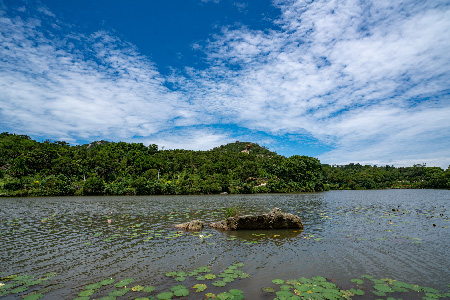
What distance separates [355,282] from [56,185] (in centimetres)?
8065

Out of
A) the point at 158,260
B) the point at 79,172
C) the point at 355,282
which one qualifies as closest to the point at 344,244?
the point at 355,282

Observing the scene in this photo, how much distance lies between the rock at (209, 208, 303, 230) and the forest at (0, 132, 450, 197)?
61.0 meters

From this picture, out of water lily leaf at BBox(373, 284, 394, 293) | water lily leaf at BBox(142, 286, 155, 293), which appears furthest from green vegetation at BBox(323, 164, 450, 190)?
water lily leaf at BBox(142, 286, 155, 293)

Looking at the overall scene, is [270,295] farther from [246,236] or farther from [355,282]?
[246,236]

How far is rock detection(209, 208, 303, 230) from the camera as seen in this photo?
60.6ft

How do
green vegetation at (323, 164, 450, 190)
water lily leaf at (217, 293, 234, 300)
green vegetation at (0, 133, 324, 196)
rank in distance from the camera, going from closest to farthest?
water lily leaf at (217, 293, 234, 300), green vegetation at (0, 133, 324, 196), green vegetation at (323, 164, 450, 190)

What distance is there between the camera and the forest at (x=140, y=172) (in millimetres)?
73125

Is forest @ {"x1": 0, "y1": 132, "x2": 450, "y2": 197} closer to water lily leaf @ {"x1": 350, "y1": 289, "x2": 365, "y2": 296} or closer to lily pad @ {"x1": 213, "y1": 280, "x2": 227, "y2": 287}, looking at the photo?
lily pad @ {"x1": 213, "y1": 280, "x2": 227, "y2": 287}

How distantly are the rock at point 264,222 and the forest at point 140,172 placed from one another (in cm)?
6098

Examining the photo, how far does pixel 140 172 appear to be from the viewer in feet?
312

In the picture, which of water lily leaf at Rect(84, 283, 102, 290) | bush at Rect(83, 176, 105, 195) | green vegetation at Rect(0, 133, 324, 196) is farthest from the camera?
green vegetation at Rect(0, 133, 324, 196)

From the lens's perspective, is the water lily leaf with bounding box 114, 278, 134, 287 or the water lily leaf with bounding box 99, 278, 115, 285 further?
the water lily leaf with bounding box 99, 278, 115, 285

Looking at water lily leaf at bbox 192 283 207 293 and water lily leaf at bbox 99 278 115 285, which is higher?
water lily leaf at bbox 192 283 207 293

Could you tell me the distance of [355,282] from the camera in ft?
28.3
